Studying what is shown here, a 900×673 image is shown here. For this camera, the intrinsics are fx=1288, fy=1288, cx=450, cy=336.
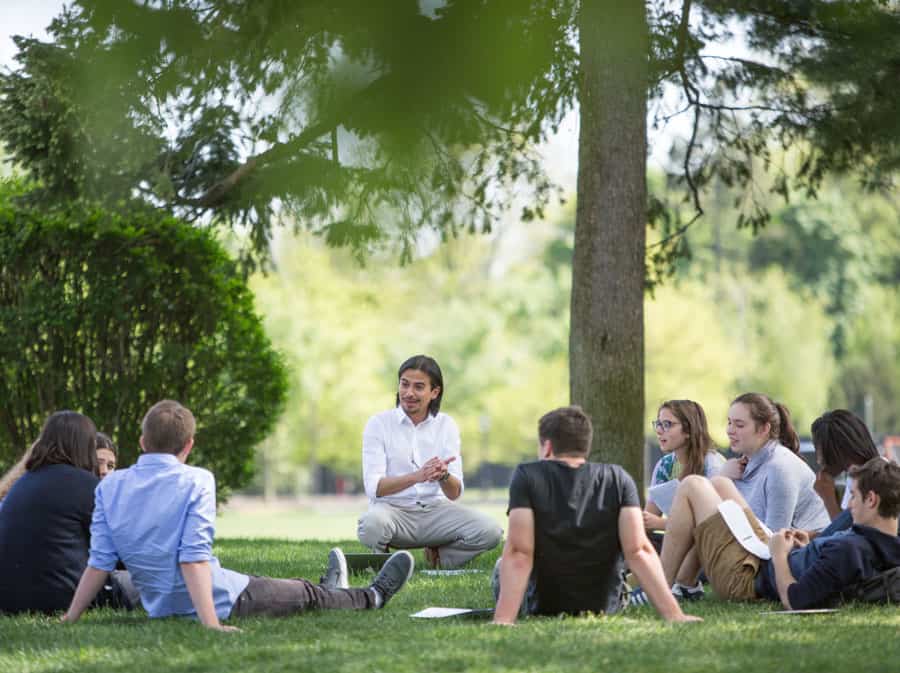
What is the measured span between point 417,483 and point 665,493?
2086 millimetres

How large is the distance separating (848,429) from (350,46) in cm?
600

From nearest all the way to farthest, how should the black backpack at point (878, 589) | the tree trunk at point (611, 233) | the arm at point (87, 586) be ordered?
the arm at point (87, 586) < the black backpack at point (878, 589) < the tree trunk at point (611, 233)

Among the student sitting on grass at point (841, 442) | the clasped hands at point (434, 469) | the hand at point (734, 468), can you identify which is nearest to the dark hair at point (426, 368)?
the clasped hands at point (434, 469)

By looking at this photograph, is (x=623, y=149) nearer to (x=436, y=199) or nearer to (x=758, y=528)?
(x=436, y=199)

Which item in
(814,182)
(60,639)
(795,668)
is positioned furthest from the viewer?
(814,182)

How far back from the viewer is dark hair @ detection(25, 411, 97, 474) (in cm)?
655

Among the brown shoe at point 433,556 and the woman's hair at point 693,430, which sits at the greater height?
the woman's hair at point 693,430

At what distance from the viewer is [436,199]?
1275 centimetres

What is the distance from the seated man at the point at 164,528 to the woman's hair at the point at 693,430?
2.82 metres

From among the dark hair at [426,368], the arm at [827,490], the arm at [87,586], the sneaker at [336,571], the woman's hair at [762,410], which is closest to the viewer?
the arm at [87,586]

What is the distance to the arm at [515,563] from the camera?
5734 mm

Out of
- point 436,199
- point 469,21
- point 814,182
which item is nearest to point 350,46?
point 469,21

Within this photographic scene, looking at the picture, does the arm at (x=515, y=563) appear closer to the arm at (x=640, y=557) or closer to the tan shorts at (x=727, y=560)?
the arm at (x=640, y=557)

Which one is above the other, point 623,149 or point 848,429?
point 623,149
